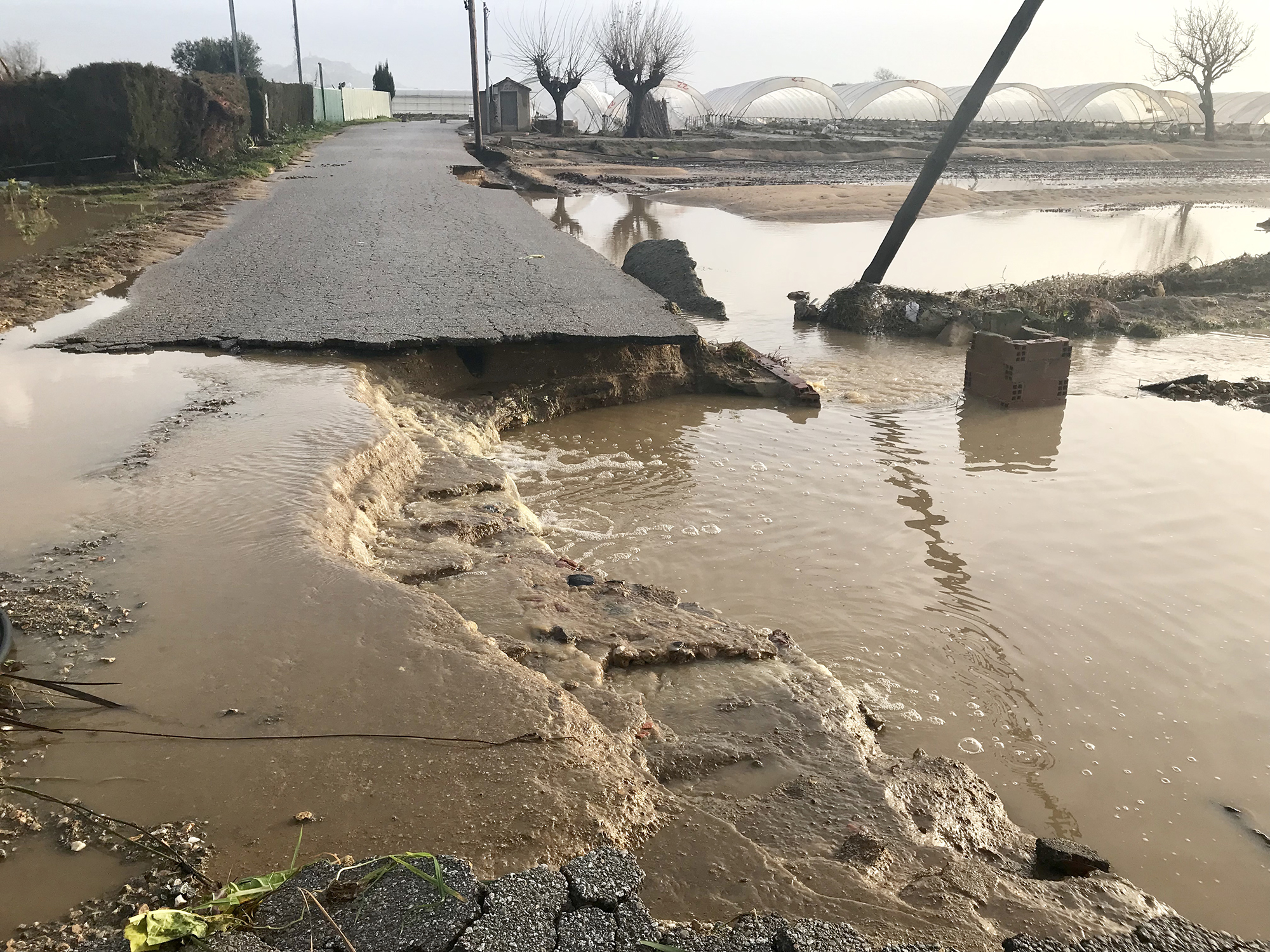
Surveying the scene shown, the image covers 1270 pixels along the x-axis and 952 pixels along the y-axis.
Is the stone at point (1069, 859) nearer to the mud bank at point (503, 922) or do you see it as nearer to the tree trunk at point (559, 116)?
the mud bank at point (503, 922)

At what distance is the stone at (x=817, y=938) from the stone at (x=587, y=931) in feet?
1.26

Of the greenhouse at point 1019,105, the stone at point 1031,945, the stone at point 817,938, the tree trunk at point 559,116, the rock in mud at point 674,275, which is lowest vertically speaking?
the stone at point 1031,945

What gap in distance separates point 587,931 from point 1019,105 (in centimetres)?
7050

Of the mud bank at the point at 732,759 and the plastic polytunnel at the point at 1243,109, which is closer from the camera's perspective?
the mud bank at the point at 732,759

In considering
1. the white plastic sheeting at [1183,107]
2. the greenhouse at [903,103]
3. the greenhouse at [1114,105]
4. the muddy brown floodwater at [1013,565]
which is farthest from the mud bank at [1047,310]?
the white plastic sheeting at [1183,107]

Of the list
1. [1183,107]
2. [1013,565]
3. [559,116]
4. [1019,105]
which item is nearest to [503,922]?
[1013,565]

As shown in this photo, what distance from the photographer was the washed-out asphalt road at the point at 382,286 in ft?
23.7

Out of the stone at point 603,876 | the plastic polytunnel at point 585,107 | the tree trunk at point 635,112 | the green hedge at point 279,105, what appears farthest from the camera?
the plastic polytunnel at point 585,107

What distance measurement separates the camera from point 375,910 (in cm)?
210

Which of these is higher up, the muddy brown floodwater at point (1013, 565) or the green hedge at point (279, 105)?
the green hedge at point (279, 105)

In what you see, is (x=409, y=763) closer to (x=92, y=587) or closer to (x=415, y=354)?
(x=92, y=587)

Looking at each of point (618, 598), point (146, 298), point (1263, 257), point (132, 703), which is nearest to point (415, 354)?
point (146, 298)

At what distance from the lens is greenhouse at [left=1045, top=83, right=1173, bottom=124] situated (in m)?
60.8

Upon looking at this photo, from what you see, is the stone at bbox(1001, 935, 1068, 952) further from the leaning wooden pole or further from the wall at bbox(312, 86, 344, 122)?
the wall at bbox(312, 86, 344, 122)
